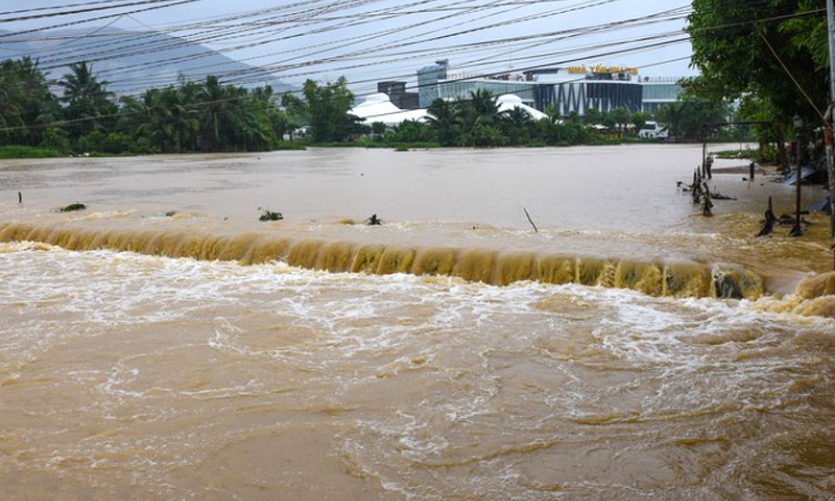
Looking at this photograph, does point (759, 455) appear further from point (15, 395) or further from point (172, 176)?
point (172, 176)

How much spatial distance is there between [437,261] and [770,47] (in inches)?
277

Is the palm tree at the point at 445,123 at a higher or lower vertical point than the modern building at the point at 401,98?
lower

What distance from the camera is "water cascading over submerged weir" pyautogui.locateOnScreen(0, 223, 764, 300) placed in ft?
29.4

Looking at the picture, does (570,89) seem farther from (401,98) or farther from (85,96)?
(85,96)

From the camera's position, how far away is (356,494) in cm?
460

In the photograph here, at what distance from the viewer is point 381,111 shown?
10156 cm

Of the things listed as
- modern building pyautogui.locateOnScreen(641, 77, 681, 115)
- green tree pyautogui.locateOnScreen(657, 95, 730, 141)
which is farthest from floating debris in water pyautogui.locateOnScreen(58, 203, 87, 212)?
modern building pyautogui.locateOnScreen(641, 77, 681, 115)

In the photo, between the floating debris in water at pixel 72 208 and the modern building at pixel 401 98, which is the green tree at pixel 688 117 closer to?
the modern building at pixel 401 98

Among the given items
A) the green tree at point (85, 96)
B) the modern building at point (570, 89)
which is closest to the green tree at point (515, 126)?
the green tree at point (85, 96)

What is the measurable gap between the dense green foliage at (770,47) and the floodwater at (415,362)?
9.18 ft

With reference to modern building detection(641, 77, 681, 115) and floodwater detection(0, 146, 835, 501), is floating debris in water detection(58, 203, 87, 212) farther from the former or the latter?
modern building detection(641, 77, 681, 115)

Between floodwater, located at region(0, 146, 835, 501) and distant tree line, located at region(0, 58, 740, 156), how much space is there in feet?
134

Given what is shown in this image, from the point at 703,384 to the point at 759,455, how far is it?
1305 mm

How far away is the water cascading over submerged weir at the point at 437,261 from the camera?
29.4 feet
